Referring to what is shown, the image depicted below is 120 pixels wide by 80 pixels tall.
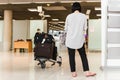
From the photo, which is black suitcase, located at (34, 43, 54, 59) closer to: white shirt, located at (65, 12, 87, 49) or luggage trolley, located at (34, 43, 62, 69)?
luggage trolley, located at (34, 43, 62, 69)

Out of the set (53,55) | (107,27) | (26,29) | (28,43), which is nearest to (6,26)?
(26,29)

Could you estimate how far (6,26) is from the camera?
947 inches

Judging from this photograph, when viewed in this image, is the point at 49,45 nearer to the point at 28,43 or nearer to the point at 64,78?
the point at 64,78

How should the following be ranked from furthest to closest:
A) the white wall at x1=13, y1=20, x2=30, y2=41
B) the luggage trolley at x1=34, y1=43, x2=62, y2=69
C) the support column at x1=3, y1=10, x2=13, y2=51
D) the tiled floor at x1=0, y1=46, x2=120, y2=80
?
the white wall at x1=13, y1=20, x2=30, y2=41, the support column at x1=3, y1=10, x2=13, y2=51, the luggage trolley at x1=34, y1=43, x2=62, y2=69, the tiled floor at x1=0, y1=46, x2=120, y2=80

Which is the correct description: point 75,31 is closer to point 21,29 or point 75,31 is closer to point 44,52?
point 44,52

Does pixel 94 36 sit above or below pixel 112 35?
below

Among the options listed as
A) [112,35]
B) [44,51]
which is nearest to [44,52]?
[44,51]

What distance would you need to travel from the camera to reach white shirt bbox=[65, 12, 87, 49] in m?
6.64

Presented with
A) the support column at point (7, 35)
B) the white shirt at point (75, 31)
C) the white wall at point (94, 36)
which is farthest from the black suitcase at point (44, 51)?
the support column at point (7, 35)

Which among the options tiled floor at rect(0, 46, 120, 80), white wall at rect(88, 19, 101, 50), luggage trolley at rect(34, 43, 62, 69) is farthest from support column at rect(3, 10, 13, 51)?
luggage trolley at rect(34, 43, 62, 69)

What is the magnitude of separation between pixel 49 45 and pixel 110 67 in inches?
77.7

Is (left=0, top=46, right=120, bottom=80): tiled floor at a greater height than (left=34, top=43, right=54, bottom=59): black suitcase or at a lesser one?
lesser

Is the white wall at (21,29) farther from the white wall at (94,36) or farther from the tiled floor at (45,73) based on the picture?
the tiled floor at (45,73)

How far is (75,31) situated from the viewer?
263 inches
